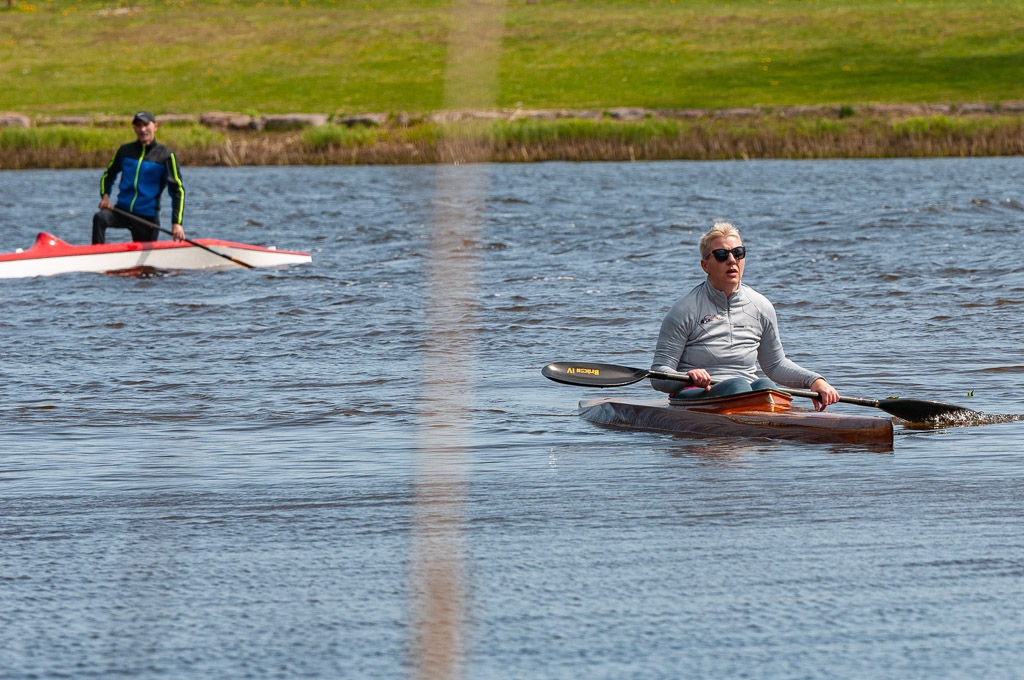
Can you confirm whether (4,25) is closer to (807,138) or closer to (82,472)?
(807,138)

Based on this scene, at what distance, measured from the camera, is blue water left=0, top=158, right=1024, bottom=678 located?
479 centimetres

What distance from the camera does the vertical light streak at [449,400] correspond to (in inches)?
107

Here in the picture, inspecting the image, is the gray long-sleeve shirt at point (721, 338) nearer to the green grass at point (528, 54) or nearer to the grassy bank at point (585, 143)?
the grassy bank at point (585, 143)

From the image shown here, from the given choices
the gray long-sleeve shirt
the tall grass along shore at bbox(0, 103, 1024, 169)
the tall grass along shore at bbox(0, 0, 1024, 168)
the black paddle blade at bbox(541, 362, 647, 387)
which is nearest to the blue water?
the black paddle blade at bbox(541, 362, 647, 387)

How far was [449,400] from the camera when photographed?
1055 centimetres

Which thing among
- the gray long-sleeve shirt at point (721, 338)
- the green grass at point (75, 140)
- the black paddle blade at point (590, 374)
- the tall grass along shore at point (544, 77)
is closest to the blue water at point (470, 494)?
the black paddle blade at point (590, 374)

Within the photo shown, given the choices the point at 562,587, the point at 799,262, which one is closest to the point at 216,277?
the point at 799,262

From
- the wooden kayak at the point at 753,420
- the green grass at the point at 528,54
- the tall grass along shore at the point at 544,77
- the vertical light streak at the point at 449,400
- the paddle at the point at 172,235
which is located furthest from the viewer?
the green grass at the point at 528,54

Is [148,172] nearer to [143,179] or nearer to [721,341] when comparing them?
[143,179]

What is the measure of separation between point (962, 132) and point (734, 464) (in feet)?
115

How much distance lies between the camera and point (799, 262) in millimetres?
19391

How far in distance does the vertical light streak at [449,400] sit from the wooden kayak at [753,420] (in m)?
1.03

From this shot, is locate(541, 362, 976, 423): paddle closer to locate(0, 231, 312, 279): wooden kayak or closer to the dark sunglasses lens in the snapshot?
the dark sunglasses lens

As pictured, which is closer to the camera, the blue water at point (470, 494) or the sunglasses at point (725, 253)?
the blue water at point (470, 494)
